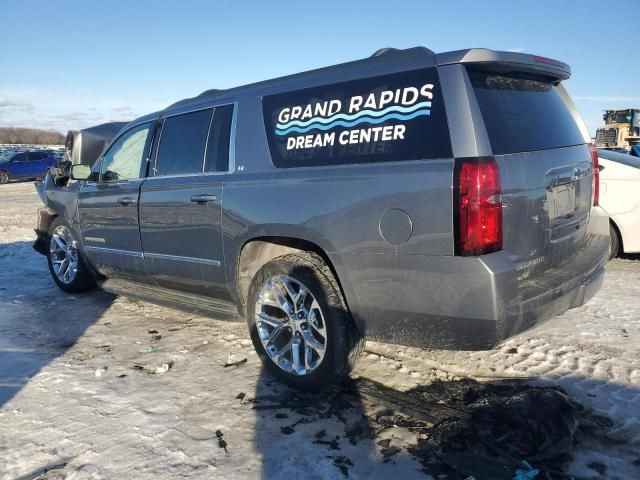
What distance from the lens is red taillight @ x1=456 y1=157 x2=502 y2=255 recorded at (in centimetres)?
252

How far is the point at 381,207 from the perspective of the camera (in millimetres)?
2783

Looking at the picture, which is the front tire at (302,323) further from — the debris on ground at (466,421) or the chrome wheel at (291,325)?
the debris on ground at (466,421)

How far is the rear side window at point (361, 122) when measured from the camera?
2.73 m

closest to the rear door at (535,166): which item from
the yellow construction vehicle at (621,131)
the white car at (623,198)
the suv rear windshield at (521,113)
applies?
the suv rear windshield at (521,113)

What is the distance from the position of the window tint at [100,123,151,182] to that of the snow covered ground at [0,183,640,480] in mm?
1447

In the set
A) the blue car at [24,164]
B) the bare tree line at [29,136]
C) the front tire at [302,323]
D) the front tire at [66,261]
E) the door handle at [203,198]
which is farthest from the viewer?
the bare tree line at [29,136]

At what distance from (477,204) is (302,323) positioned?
1.43m

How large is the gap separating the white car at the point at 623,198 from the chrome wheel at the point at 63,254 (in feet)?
20.2

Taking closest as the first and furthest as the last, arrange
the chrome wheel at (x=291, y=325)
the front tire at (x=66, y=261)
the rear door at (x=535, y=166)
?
the rear door at (x=535, y=166)
the chrome wheel at (x=291, y=325)
the front tire at (x=66, y=261)

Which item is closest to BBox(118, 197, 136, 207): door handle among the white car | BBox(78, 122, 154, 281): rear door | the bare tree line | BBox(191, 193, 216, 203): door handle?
BBox(78, 122, 154, 281): rear door

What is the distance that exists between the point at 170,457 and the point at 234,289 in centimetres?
136

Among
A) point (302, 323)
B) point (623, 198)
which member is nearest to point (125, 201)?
point (302, 323)

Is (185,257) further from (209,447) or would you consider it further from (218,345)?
(209,447)

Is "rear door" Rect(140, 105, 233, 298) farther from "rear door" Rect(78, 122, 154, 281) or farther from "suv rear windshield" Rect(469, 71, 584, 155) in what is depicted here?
"suv rear windshield" Rect(469, 71, 584, 155)
